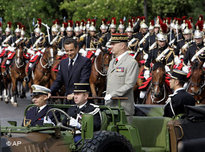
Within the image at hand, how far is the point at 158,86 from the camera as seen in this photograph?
49.2 feet

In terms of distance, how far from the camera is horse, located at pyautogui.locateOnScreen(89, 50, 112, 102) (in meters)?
20.4

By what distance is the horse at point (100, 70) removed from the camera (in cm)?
2036

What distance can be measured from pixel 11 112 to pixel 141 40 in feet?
19.0

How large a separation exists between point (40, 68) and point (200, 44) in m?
6.17

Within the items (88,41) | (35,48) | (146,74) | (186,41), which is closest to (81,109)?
(146,74)

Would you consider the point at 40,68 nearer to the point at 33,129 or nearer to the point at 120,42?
the point at 120,42

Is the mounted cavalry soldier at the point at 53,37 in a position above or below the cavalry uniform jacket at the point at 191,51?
above

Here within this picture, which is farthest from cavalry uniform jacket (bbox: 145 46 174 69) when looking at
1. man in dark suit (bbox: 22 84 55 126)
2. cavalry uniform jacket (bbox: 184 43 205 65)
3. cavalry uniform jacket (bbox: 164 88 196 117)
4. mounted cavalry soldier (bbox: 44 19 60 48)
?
man in dark suit (bbox: 22 84 55 126)

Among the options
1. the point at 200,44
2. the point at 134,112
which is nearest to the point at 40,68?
the point at 200,44

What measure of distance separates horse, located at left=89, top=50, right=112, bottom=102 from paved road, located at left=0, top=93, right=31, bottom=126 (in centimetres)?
243

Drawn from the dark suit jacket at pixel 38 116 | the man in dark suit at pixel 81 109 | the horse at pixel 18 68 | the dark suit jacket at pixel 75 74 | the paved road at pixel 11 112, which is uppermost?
the dark suit jacket at pixel 75 74

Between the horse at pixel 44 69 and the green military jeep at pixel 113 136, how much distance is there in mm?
11856

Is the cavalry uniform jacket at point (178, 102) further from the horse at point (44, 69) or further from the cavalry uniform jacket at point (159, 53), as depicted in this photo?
the horse at point (44, 69)

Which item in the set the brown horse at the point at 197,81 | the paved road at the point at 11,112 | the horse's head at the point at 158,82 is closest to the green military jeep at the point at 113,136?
the horse's head at the point at 158,82
